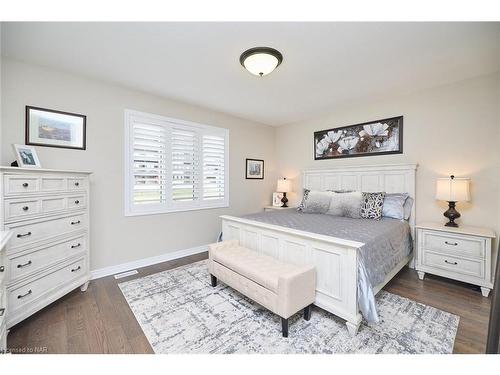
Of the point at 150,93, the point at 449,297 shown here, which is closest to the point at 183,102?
the point at 150,93

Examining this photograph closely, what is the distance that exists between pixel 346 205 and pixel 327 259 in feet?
4.73

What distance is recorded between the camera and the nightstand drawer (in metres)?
2.29

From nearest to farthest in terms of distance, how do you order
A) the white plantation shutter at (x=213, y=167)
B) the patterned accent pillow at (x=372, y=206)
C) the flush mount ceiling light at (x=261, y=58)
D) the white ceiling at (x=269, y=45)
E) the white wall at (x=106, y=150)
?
the white ceiling at (x=269, y=45) < the flush mount ceiling light at (x=261, y=58) < the white wall at (x=106, y=150) < the patterned accent pillow at (x=372, y=206) < the white plantation shutter at (x=213, y=167)

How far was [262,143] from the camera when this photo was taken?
470 centimetres

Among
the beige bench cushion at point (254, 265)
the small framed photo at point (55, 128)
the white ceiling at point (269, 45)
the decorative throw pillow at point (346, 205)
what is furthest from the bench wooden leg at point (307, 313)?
the small framed photo at point (55, 128)

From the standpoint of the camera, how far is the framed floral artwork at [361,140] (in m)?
3.24

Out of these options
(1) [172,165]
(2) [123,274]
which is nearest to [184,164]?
(1) [172,165]

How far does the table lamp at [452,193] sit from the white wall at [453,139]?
227mm

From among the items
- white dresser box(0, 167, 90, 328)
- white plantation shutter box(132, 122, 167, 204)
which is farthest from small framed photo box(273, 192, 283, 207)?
white dresser box(0, 167, 90, 328)

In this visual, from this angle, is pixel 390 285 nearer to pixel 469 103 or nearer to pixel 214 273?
pixel 214 273

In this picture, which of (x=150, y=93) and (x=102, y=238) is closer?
(x=102, y=238)

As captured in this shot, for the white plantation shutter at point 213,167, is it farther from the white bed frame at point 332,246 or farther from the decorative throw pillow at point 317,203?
the decorative throw pillow at point 317,203

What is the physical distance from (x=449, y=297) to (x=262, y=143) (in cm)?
372
